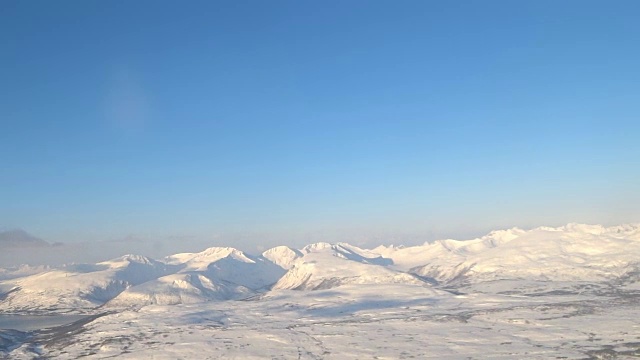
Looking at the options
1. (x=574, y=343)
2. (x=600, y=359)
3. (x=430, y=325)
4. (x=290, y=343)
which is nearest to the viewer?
(x=600, y=359)

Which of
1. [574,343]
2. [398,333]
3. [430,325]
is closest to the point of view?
[574,343]

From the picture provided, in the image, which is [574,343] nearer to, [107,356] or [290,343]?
[290,343]

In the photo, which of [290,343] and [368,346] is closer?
[368,346]

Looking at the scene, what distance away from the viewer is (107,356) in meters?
157

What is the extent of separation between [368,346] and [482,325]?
55918mm

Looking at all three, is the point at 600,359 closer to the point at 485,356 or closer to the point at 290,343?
the point at 485,356

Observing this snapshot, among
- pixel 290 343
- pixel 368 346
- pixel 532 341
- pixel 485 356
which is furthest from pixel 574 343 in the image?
pixel 290 343

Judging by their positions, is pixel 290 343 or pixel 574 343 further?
pixel 290 343

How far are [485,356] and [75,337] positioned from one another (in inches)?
6117

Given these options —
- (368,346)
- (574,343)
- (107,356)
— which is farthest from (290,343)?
(574,343)

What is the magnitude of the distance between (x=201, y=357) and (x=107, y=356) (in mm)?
31608

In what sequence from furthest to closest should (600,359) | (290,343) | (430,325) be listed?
(430,325) → (290,343) → (600,359)

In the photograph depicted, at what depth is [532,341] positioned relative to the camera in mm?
155000

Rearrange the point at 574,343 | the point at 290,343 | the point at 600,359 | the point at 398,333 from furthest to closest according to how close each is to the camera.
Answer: the point at 398,333 → the point at 290,343 → the point at 574,343 → the point at 600,359
